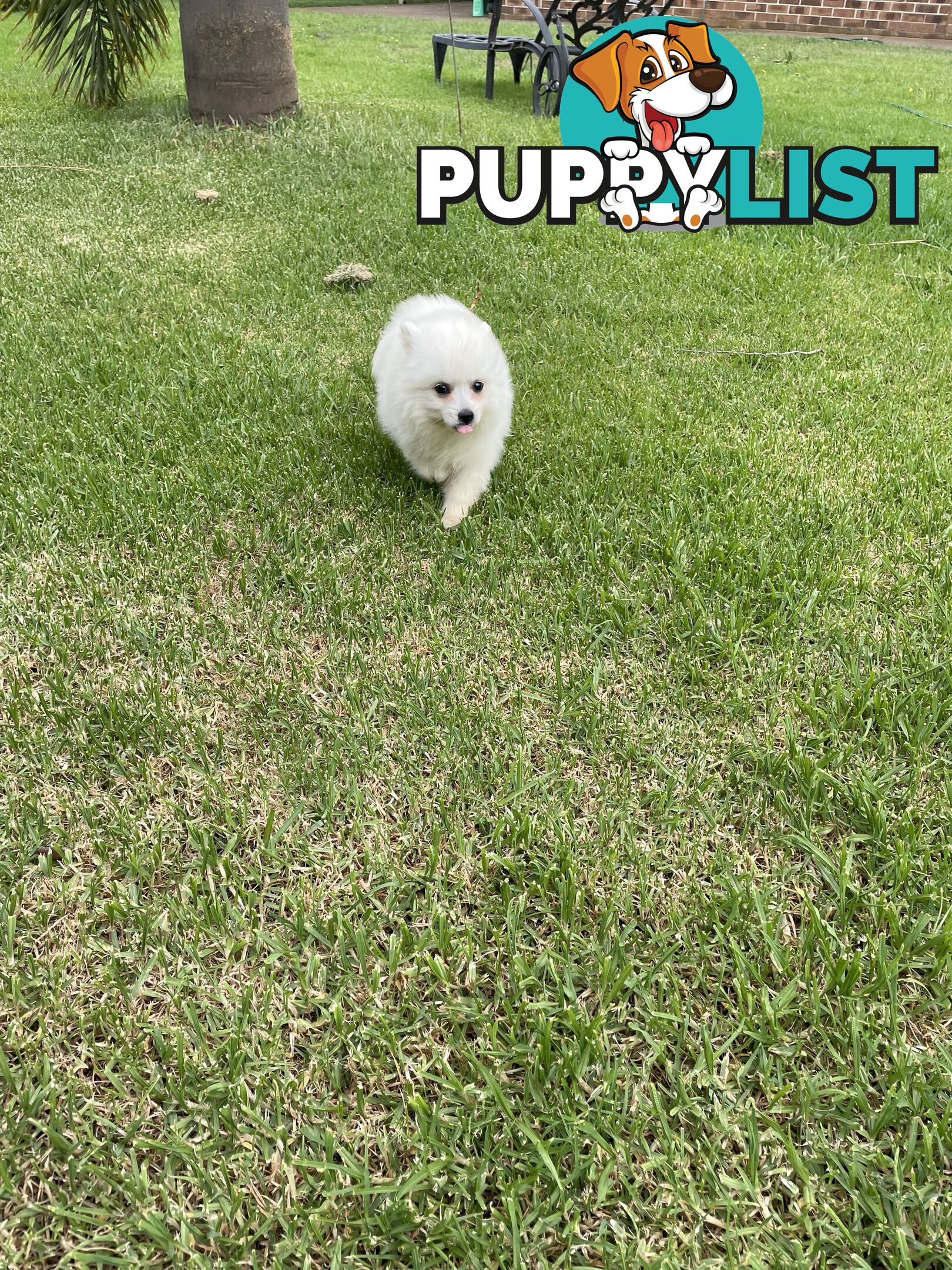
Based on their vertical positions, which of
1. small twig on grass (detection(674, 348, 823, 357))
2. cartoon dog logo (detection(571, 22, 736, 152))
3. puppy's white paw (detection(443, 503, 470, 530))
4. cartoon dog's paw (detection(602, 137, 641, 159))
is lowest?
puppy's white paw (detection(443, 503, 470, 530))

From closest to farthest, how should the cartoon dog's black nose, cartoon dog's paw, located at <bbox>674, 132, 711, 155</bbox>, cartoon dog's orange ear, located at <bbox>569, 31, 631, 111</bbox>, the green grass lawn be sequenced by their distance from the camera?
the green grass lawn, cartoon dog's paw, located at <bbox>674, 132, 711, 155</bbox>, the cartoon dog's black nose, cartoon dog's orange ear, located at <bbox>569, 31, 631, 111</bbox>

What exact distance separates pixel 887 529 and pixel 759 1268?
6.68 ft

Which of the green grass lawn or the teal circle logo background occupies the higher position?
the teal circle logo background

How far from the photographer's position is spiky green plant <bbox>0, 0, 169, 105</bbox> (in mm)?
6836

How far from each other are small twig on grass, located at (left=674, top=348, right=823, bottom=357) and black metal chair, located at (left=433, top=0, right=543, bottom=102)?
19.8ft

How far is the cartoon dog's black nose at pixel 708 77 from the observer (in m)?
6.82

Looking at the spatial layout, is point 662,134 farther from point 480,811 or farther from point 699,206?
point 480,811

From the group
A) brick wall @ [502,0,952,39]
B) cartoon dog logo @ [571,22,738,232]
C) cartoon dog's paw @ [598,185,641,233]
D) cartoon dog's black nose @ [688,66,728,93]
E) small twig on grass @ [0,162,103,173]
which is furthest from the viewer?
brick wall @ [502,0,952,39]

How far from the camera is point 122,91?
25.2 feet

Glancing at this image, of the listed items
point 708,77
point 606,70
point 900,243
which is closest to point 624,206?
point 900,243

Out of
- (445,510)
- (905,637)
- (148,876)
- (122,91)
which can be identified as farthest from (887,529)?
(122,91)

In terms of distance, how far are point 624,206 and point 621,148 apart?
1.11 meters

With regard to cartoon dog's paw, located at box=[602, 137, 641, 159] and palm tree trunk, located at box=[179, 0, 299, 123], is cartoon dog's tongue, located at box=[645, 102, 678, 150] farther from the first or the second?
palm tree trunk, located at box=[179, 0, 299, 123]

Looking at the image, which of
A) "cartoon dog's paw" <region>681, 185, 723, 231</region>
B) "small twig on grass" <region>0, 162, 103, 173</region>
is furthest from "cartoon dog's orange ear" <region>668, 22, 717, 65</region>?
"small twig on grass" <region>0, 162, 103, 173</region>
